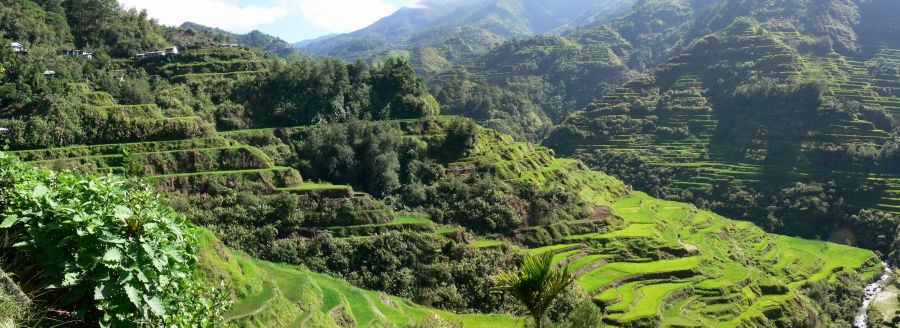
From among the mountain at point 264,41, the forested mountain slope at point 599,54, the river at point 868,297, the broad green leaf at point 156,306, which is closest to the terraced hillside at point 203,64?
the broad green leaf at point 156,306

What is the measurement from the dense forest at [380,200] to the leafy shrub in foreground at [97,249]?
27 millimetres

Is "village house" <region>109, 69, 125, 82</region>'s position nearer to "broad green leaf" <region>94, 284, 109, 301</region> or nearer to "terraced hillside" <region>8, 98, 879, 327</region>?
"terraced hillside" <region>8, 98, 879, 327</region>

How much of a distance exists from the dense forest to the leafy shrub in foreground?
0.03 metres

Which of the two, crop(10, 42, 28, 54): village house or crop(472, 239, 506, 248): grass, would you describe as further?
crop(10, 42, 28, 54): village house

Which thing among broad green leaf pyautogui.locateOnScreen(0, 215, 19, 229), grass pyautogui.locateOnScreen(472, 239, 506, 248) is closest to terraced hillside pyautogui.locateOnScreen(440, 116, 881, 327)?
grass pyautogui.locateOnScreen(472, 239, 506, 248)

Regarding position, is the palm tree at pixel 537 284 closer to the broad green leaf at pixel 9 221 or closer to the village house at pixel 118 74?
the broad green leaf at pixel 9 221

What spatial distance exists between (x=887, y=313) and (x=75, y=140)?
64222mm

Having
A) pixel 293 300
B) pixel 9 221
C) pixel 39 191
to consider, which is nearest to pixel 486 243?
pixel 293 300

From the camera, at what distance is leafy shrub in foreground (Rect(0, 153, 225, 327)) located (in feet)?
18.0

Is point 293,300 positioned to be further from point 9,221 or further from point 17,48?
point 17,48

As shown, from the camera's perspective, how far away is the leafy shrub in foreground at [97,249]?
5484mm

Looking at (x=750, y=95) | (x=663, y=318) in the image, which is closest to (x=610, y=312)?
(x=663, y=318)

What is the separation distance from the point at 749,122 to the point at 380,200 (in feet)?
220

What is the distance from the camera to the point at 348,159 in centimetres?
4466
